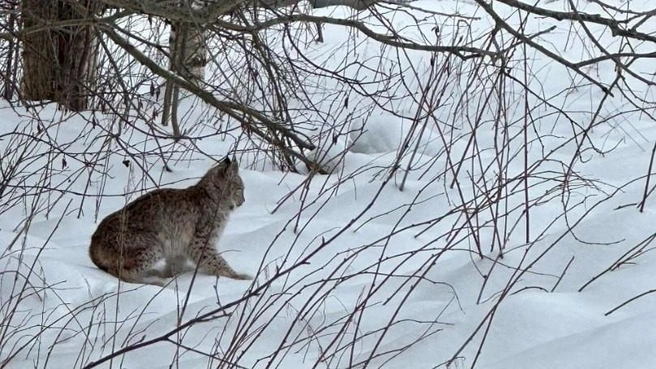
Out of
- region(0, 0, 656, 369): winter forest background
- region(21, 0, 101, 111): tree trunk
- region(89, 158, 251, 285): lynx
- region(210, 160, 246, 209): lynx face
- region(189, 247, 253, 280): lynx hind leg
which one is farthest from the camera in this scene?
region(21, 0, 101, 111): tree trunk

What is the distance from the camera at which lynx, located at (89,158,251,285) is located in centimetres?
579

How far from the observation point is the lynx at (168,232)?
5.79 metres

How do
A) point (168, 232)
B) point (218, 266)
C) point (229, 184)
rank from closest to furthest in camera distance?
point (218, 266) < point (168, 232) < point (229, 184)

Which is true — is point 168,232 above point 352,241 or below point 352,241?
above

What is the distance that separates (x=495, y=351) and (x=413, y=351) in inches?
12.6

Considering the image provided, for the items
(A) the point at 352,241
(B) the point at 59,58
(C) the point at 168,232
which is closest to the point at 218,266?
(C) the point at 168,232

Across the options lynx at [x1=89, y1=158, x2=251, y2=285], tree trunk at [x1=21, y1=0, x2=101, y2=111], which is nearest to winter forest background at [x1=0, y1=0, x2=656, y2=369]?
tree trunk at [x1=21, y1=0, x2=101, y2=111]

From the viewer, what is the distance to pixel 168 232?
20.4 feet

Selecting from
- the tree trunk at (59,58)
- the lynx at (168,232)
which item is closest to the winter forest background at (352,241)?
the tree trunk at (59,58)

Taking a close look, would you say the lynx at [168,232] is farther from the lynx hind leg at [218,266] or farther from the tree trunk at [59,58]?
the tree trunk at [59,58]

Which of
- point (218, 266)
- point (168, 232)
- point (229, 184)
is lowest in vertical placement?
point (218, 266)

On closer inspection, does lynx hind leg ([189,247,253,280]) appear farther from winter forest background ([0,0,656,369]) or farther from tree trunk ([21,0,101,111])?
tree trunk ([21,0,101,111])

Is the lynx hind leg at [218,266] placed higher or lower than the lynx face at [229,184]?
lower

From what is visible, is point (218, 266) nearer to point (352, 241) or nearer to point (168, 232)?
point (168, 232)
